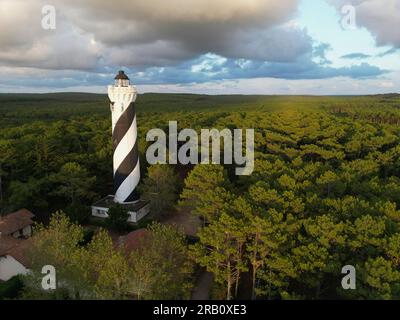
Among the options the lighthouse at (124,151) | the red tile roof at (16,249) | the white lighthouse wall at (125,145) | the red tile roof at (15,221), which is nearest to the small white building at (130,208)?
the lighthouse at (124,151)

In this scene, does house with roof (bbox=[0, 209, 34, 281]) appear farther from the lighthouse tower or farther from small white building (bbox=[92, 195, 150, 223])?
the lighthouse tower

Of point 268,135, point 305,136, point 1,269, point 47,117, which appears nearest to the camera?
point 1,269

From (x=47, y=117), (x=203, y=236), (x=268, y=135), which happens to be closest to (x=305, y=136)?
(x=268, y=135)

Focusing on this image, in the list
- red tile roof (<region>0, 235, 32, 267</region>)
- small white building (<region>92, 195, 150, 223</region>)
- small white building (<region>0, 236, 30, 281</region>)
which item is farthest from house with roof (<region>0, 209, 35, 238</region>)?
small white building (<region>92, 195, 150, 223</region>)

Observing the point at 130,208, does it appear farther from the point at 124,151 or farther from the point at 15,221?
the point at 15,221

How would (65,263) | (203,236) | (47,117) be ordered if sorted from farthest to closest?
1. (47,117)
2. (203,236)
3. (65,263)

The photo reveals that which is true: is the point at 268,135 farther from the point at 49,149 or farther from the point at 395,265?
the point at 395,265
